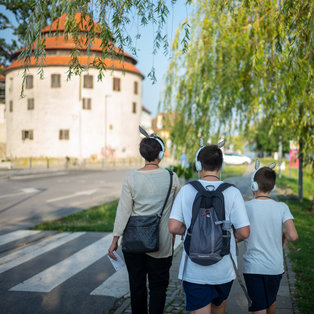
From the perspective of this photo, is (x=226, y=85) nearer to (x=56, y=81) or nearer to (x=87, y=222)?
(x=87, y=222)

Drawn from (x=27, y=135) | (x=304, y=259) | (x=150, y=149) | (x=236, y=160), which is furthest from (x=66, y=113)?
(x=150, y=149)

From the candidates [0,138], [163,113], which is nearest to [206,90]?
[163,113]

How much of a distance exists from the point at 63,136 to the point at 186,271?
45.2 metres

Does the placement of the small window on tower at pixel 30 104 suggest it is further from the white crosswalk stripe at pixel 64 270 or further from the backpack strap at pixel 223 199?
the backpack strap at pixel 223 199

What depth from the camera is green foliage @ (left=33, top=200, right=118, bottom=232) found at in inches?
353

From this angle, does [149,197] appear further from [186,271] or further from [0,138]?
[0,138]

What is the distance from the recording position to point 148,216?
3.26m

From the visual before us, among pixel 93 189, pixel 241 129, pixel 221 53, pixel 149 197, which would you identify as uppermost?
pixel 221 53

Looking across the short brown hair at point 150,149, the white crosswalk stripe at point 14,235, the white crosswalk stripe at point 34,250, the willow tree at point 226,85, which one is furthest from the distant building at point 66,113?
the short brown hair at point 150,149

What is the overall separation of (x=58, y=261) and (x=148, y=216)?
3.57 metres

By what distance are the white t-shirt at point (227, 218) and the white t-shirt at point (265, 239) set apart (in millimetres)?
301

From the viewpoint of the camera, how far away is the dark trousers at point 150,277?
330cm

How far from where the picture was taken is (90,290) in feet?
16.0

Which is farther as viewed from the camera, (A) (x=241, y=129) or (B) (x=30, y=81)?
(B) (x=30, y=81)
